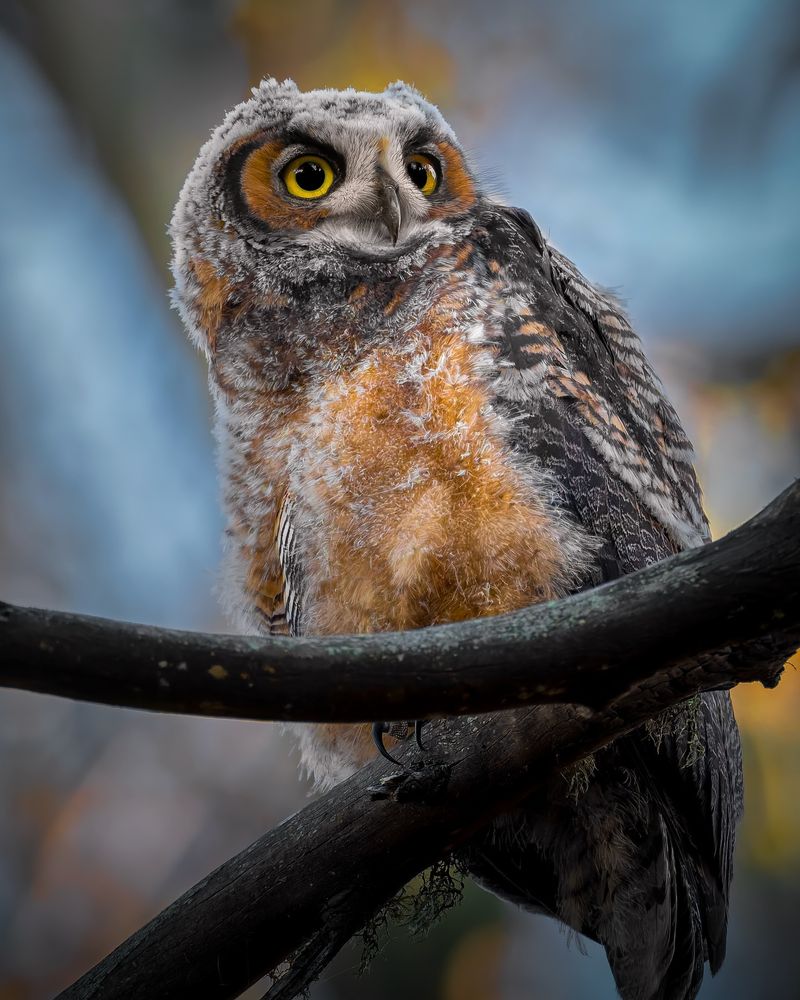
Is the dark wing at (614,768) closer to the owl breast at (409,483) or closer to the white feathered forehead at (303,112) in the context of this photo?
the owl breast at (409,483)

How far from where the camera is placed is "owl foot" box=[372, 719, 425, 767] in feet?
4.03

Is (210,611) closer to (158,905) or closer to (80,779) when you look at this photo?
(80,779)

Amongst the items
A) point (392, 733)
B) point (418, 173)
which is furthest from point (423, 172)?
point (392, 733)

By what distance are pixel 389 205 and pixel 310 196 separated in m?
0.18

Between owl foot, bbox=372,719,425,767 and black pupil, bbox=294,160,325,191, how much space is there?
3.50 feet

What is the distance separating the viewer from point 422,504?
1.41 meters

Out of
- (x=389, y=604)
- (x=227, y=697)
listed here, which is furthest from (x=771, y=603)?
(x=389, y=604)

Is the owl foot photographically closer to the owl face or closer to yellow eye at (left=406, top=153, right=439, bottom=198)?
the owl face

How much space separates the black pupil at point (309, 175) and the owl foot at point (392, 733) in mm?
1068

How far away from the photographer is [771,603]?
0.82 metres

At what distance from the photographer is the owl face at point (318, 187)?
1756mm

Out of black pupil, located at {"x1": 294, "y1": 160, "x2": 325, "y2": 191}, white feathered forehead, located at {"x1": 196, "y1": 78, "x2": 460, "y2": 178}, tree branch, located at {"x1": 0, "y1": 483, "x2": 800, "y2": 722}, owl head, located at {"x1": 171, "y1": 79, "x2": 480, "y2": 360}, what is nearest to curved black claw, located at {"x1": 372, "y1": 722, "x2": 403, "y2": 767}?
tree branch, located at {"x1": 0, "y1": 483, "x2": 800, "y2": 722}

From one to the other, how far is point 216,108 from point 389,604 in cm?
199

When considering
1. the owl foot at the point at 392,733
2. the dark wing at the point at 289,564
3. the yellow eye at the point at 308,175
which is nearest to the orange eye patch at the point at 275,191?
the yellow eye at the point at 308,175
